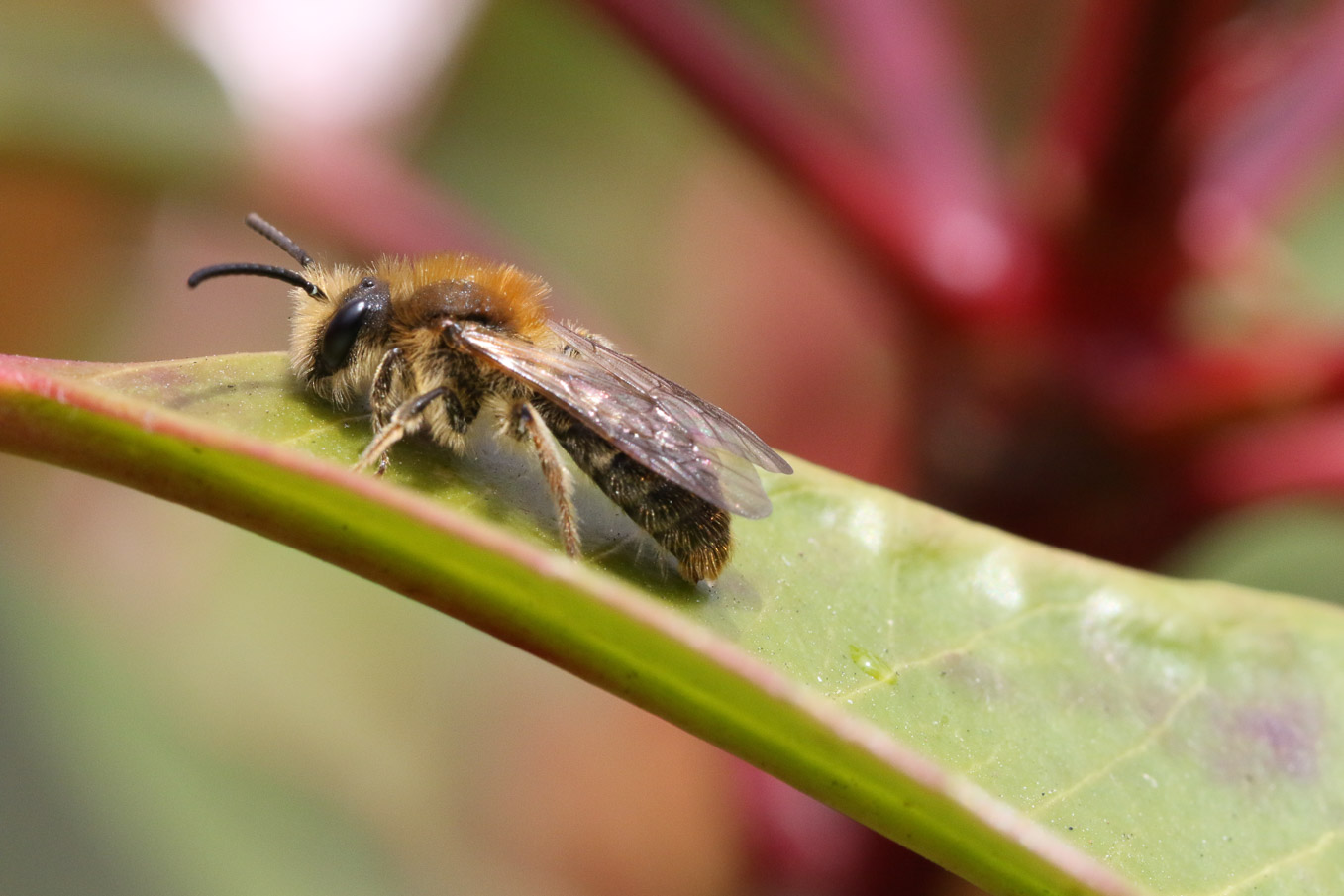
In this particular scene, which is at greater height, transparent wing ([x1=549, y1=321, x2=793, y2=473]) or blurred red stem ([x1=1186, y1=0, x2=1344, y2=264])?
blurred red stem ([x1=1186, y1=0, x2=1344, y2=264])

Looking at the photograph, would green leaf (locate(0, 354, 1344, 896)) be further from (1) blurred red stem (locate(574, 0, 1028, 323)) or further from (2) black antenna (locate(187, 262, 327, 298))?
(1) blurred red stem (locate(574, 0, 1028, 323))

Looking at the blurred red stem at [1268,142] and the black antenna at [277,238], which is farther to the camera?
the blurred red stem at [1268,142]

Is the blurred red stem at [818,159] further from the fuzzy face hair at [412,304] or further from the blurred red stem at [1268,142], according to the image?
the fuzzy face hair at [412,304]

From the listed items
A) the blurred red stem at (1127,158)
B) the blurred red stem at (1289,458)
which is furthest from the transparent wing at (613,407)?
the blurred red stem at (1289,458)

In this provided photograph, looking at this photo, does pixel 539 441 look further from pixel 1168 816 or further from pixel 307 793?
pixel 307 793

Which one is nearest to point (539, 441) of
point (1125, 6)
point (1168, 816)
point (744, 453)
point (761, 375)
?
point (744, 453)

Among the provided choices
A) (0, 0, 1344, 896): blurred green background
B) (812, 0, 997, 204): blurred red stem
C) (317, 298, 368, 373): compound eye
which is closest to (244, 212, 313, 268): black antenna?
(317, 298, 368, 373): compound eye
